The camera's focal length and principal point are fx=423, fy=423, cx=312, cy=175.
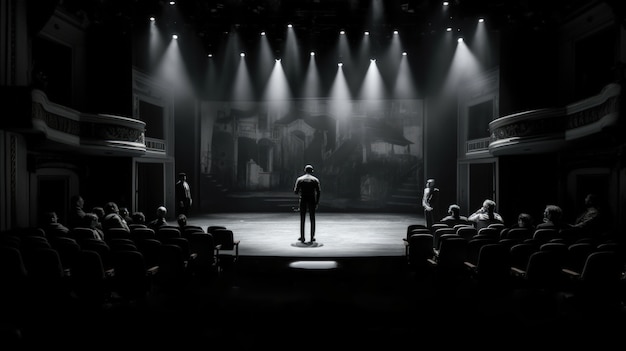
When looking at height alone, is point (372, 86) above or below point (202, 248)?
above

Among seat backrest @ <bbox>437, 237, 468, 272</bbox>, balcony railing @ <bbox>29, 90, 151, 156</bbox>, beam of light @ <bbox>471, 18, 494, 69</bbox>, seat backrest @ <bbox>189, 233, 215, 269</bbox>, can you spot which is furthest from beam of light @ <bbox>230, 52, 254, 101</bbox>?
seat backrest @ <bbox>437, 237, 468, 272</bbox>

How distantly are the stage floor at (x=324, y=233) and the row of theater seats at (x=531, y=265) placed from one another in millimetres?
2004

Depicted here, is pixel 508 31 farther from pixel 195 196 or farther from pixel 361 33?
pixel 195 196

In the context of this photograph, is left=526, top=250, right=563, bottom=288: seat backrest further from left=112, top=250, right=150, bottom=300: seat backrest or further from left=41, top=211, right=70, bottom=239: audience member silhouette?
left=41, top=211, right=70, bottom=239: audience member silhouette

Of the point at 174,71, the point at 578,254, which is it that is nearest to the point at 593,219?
the point at 578,254

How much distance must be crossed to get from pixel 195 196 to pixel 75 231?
34.2 ft

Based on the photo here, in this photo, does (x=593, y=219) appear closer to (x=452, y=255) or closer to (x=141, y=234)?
(x=452, y=255)

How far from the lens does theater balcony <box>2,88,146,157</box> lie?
7117 millimetres

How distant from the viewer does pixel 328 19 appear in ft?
35.9

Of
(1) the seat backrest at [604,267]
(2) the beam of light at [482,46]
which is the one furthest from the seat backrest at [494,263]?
(2) the beam of light at [482,46]

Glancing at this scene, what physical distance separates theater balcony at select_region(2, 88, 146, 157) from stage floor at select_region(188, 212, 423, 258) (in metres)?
3.23

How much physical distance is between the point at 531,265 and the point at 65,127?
29.4 ft

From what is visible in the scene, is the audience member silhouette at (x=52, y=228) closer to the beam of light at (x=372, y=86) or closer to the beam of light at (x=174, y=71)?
the beam of light at (x=174, y=71)

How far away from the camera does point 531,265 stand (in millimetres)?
4277
